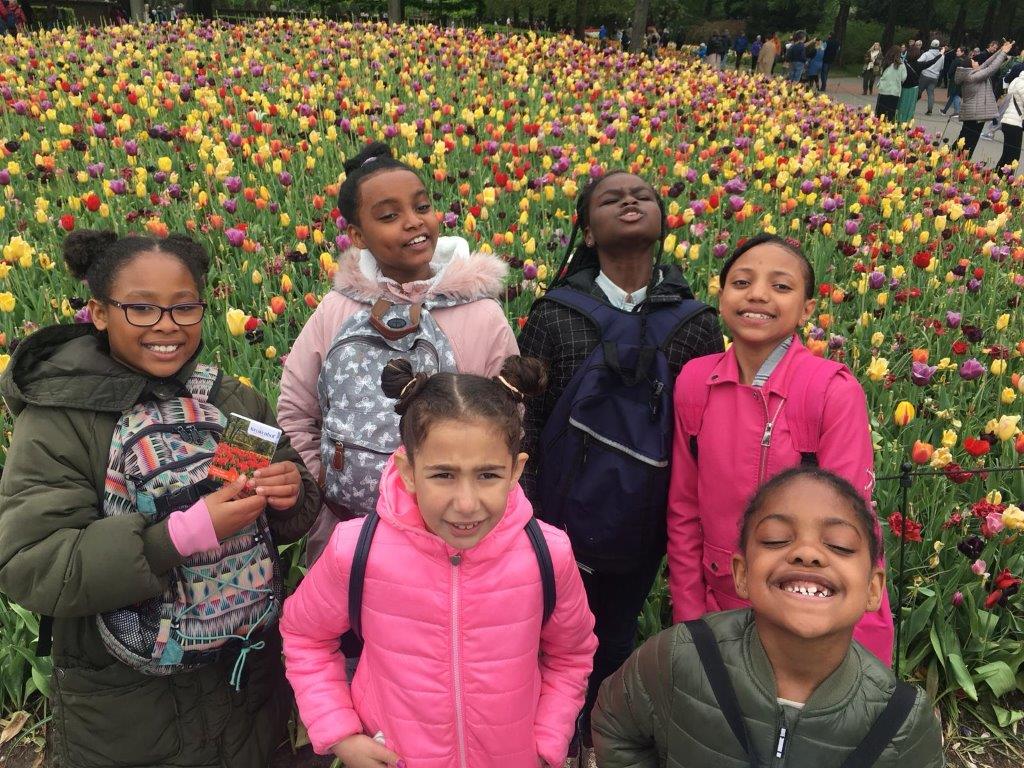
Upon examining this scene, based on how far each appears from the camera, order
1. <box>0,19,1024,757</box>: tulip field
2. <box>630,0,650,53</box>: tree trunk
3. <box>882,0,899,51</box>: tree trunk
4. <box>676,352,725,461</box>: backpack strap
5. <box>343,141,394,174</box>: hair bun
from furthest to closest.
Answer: <box>882,0,899,51</box>: tree trunk
<box>630,0,650,53</box>: tree trunk
<box>0,19,1024,757</box>: tulip field
<box>343,141,394,174</box>: hair bun
<box>676,352,725,461</box>: backpack strap

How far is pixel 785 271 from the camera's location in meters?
1.76

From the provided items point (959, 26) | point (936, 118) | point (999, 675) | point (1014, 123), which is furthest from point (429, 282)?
point (959, 26)

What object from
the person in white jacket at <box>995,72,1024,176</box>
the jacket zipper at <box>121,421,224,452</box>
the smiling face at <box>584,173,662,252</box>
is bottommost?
the jacket zipper at <box>121,421,224,452</box>

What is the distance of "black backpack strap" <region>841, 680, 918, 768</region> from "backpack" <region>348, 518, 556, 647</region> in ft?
1.94

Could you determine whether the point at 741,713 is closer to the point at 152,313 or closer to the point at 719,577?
the point at 719,577

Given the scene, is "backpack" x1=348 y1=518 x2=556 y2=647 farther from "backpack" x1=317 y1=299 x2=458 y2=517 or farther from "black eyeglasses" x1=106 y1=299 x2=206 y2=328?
"black eyeglasses" x1=106 y1=299 x2=206 y2=328

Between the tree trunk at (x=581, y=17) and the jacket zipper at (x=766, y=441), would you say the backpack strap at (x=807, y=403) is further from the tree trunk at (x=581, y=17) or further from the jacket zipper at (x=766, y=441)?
the tree trunk at (x=581, y=17)

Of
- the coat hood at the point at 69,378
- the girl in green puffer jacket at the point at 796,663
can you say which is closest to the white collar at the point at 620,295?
the girl in green puffer jacket at the point at 796,663

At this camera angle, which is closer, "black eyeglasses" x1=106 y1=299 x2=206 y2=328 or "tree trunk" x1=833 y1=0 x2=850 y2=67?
"black eyeglasses" x1=106 y1=299 x2=206 y2=328

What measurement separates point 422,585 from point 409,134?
450 cm

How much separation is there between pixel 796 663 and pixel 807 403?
60cm

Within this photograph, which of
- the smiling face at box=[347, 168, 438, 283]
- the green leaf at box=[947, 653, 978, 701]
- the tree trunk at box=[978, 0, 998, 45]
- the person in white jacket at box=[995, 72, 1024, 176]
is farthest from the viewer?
the tree trunk at box=[978, 0, 998, 45]

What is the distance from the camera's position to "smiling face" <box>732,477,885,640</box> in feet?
4.06

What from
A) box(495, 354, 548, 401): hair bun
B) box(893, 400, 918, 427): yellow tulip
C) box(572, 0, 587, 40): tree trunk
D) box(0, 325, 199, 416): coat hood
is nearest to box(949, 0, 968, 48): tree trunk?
box(572, 0, 587, 40): tree trunk
